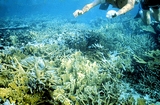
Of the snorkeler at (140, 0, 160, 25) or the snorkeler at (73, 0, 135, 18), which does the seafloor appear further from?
the snorkeler at (73, 0, 135, 18)

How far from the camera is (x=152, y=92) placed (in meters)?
5.00

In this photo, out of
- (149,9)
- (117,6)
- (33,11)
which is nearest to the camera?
(117,6)

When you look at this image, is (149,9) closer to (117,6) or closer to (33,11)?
(117,6)

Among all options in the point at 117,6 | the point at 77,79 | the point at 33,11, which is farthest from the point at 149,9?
the point at 33,11

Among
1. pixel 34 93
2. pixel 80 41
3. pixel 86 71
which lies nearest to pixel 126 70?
pixel 86 71

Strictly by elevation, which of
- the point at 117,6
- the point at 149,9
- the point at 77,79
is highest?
the point at 117,6

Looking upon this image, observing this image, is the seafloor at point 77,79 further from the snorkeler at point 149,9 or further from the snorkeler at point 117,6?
the snorkeler at point 117,6

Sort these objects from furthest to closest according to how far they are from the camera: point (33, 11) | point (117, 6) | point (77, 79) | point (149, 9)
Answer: point (33, 11), point (149, 9), point (117, 6), point (77, 79)

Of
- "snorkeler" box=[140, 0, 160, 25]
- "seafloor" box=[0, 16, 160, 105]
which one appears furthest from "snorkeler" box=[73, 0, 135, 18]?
"seafloor" box=[0, 16, 160, 105]

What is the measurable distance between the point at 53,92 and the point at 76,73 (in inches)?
41.3

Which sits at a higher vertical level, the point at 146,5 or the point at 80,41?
the point at 146,5

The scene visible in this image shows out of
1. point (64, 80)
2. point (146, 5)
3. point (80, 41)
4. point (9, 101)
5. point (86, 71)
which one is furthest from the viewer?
point (80, 41)

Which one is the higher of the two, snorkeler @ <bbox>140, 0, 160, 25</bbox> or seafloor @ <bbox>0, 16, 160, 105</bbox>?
snorkeler @ <bbox>140, 0, 160, 25</bbox>

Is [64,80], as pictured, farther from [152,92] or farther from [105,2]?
[105,2]
